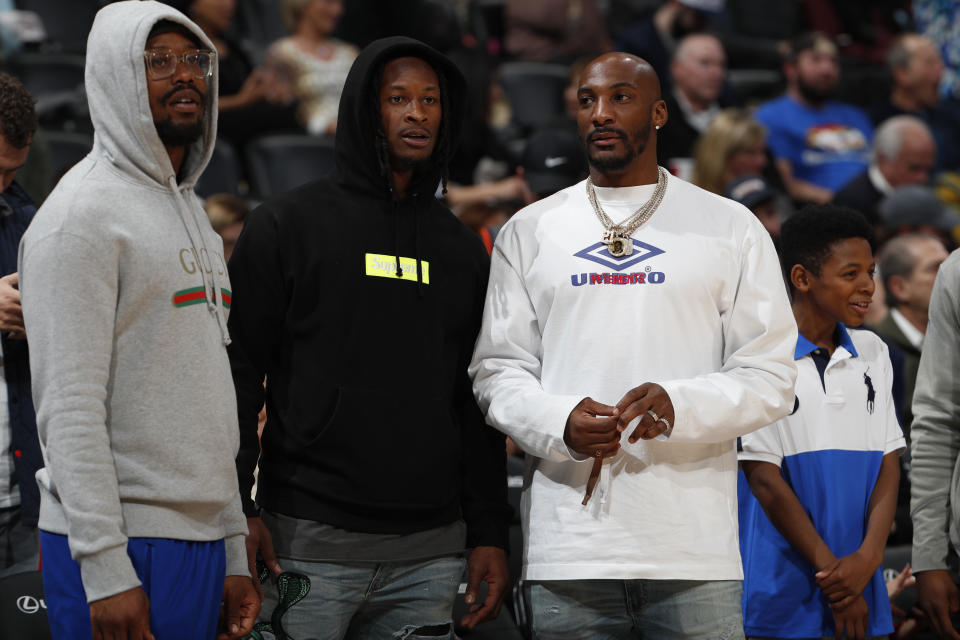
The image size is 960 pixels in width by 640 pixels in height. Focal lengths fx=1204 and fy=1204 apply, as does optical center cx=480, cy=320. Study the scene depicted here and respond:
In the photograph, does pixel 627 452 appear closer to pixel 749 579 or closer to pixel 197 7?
pixel 749 579

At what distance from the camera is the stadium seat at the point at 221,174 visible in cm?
588

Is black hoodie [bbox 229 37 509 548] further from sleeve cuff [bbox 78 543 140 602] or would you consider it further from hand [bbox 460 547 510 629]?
sleeve cuff [bbox 78 543 140 602]

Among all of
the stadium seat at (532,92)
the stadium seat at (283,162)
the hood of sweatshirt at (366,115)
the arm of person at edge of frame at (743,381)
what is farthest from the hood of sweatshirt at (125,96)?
the stadium seat at (532,92)

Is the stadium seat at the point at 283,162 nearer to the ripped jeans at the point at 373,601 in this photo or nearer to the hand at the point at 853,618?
the ripped jeans at the point at 373,601

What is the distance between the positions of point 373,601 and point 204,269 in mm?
859

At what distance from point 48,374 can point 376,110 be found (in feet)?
3.57

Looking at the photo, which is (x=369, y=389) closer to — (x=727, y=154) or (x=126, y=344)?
(x=126, y=344)

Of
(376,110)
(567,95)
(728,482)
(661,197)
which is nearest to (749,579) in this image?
(728,482)

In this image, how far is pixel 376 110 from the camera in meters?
2.96

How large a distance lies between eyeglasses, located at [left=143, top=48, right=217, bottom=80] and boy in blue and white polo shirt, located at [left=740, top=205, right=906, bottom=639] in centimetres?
165

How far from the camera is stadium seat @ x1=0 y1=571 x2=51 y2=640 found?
2992mm

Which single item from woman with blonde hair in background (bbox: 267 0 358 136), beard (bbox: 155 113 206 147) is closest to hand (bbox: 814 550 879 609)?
beard (bbox: 155 113 206 147)

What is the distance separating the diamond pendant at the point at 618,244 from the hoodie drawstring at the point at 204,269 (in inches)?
34.6

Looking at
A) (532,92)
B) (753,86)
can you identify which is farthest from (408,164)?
(753,86)
